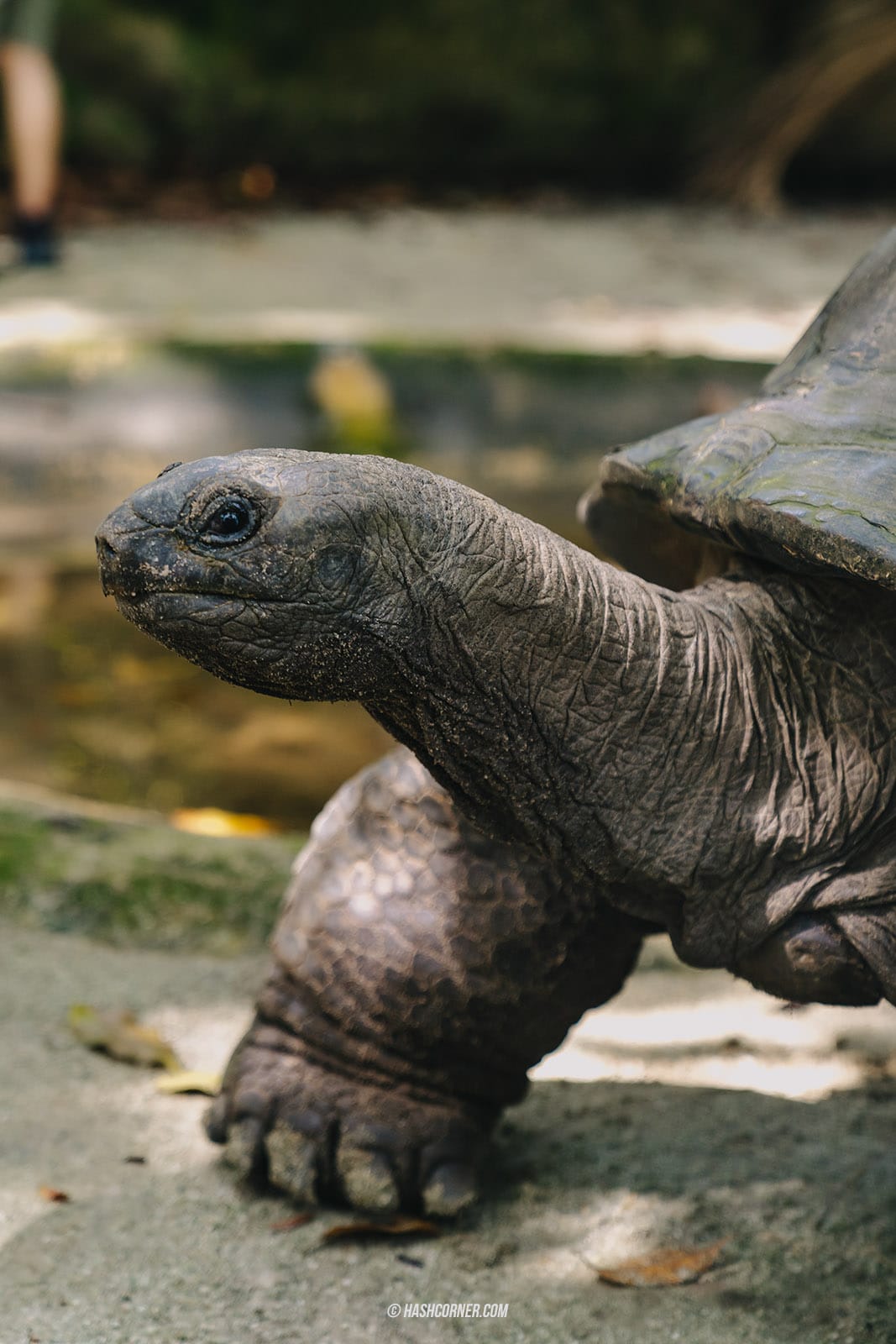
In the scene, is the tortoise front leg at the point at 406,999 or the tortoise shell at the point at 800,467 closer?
the tortoise shell at the point at 800,467

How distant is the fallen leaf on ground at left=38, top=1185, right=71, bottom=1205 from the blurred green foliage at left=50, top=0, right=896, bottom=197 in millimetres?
9980

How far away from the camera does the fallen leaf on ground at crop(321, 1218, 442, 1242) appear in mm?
2287

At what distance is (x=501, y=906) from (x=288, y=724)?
2.73m

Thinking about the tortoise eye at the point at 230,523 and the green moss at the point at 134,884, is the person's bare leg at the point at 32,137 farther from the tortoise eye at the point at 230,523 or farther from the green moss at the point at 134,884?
the tortoise eye at the point at 230,523

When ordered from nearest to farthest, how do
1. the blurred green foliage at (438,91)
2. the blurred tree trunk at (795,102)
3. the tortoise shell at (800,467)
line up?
1. the tortoise shell at (800,467)
2. the blurred green foliage at (438,91)
3. the blurred tree trunk at (795,102)

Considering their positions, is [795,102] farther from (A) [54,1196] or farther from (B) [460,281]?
(A) [54,1196]

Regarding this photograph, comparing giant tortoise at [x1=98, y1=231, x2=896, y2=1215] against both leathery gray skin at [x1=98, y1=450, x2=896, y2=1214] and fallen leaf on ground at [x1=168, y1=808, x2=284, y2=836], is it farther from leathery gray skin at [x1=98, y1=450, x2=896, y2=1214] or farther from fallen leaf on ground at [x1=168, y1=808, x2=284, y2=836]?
fallen leaf on ground at [x1=168, y1=808, x2=284, y2=836]

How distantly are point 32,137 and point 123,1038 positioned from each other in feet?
22.9

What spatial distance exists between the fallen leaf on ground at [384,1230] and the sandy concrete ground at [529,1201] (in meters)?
0.02

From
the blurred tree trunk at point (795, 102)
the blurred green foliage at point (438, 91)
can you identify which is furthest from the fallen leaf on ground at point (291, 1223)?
the blurred tree trunk at point (795, 102)

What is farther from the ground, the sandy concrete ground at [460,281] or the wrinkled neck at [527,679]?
the sandy concrete ground at [460,281]

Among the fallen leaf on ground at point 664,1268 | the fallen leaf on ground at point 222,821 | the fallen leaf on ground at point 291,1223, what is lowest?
the fallen leaf on ground at point 291,1223

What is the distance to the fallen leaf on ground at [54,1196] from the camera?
227 centimetres

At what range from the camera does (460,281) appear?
9219 millimetres
